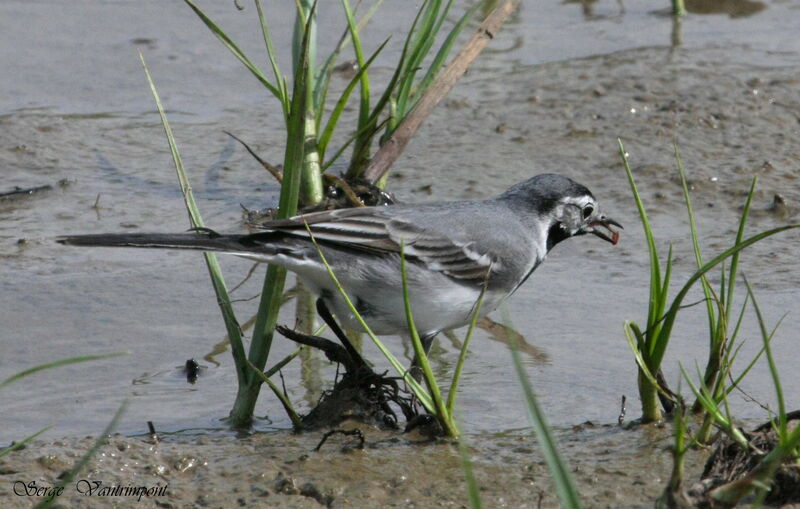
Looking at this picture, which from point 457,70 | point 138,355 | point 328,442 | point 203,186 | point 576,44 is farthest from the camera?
point 576,44

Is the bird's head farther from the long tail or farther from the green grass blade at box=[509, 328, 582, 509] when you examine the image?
the green grass blade at box=[509, 328, 582, 509]

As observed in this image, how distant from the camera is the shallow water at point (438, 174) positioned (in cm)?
563

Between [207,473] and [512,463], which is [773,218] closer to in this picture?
[512,463]

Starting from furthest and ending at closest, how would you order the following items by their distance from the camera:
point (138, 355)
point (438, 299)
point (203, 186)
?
point (203, 186) → point (138, 355) → point (438, 299)

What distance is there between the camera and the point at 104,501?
13.9ft

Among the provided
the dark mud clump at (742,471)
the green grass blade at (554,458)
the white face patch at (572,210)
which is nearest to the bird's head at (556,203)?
the white face patch at (572,210)

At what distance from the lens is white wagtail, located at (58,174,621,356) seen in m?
4.98

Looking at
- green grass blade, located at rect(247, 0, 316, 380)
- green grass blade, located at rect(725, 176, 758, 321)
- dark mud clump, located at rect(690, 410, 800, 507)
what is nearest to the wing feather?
green grass blade, located at rect(247, 0, 316, 380)

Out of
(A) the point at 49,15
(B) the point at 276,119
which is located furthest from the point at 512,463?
(A) the point at 49,15

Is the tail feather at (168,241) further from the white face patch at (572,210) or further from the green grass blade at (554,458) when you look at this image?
the green grass blade at (554,458)

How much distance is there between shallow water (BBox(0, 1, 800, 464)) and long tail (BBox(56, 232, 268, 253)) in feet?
2.66

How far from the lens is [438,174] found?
8.40 meters

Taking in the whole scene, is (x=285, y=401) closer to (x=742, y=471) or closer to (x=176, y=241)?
(x=176, y=241)

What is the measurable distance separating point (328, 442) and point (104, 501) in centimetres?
95
